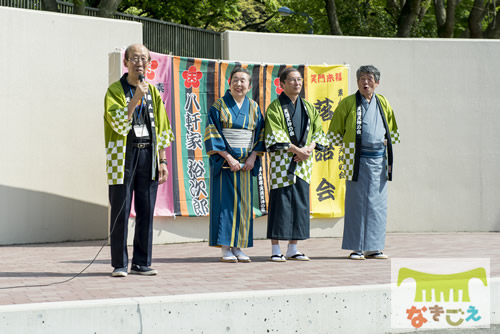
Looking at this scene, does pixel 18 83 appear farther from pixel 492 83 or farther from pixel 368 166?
pixel 492 83

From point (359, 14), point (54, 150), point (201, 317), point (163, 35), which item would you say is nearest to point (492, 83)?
point (163, 35)

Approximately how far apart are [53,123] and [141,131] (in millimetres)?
3046

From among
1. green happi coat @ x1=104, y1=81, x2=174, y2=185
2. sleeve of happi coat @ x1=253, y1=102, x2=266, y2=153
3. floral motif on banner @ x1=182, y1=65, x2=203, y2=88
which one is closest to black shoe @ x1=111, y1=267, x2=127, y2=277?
green happi coat @ x1=104, y1=81, x2=174, y2=185

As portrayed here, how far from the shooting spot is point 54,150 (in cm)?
854

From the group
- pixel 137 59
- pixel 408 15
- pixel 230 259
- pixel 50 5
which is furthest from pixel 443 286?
pixel 408 15

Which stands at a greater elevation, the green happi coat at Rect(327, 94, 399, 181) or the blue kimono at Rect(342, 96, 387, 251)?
the green happi coat at Rect(327, 94, 399, 181)

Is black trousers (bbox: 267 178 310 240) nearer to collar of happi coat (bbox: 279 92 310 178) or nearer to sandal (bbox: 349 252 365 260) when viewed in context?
collar of happi coat (bbox: 279 92 310 178)

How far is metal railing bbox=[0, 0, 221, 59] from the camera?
34.9 feet

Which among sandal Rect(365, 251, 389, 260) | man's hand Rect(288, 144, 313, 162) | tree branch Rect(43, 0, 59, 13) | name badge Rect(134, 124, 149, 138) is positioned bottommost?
sandal Rect(365, 251, 389, 260)

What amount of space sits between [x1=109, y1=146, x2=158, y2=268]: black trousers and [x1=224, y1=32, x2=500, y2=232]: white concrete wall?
15.1 feet

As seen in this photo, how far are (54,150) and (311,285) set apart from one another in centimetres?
431

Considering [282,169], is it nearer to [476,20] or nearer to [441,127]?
[441,127]

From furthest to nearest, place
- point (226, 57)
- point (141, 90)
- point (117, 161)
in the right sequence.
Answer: point (226, 57) → point (117, 161) → point (141, 90)

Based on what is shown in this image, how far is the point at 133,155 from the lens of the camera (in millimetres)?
5801
